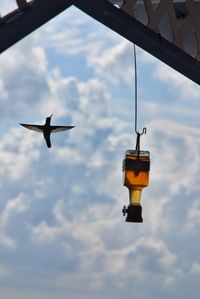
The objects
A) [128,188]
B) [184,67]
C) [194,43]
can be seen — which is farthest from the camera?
[194,43]

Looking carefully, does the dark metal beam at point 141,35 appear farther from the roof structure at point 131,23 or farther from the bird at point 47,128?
the bird at point 47,128

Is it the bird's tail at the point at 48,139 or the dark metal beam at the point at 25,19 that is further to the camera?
the dark metal beam at the point at 25,19

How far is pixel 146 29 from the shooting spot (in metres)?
8.00

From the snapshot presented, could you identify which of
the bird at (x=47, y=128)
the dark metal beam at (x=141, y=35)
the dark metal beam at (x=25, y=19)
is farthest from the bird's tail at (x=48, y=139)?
the dark metal beam at (x=141, y=35)

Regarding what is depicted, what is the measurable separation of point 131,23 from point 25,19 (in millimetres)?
953

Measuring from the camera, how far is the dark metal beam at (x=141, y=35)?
775 centimetres

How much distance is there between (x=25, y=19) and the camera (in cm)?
737

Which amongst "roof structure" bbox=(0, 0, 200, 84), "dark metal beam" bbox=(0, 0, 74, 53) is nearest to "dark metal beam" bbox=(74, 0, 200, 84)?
"roof structure" bbox=(0, 0, 200, 84)

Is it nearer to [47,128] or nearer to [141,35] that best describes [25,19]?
[47,128]

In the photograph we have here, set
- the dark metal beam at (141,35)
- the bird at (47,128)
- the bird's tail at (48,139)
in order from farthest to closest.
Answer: the dark metal beam at (141,35) → the bird at (47,128) → the bird's tail at (48,139)

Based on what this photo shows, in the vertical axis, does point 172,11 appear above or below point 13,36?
above

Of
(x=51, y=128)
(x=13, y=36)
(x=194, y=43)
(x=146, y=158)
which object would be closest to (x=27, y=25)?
(x=13, y=36)

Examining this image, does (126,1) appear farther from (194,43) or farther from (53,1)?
(194,43)

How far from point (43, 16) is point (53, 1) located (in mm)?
148
